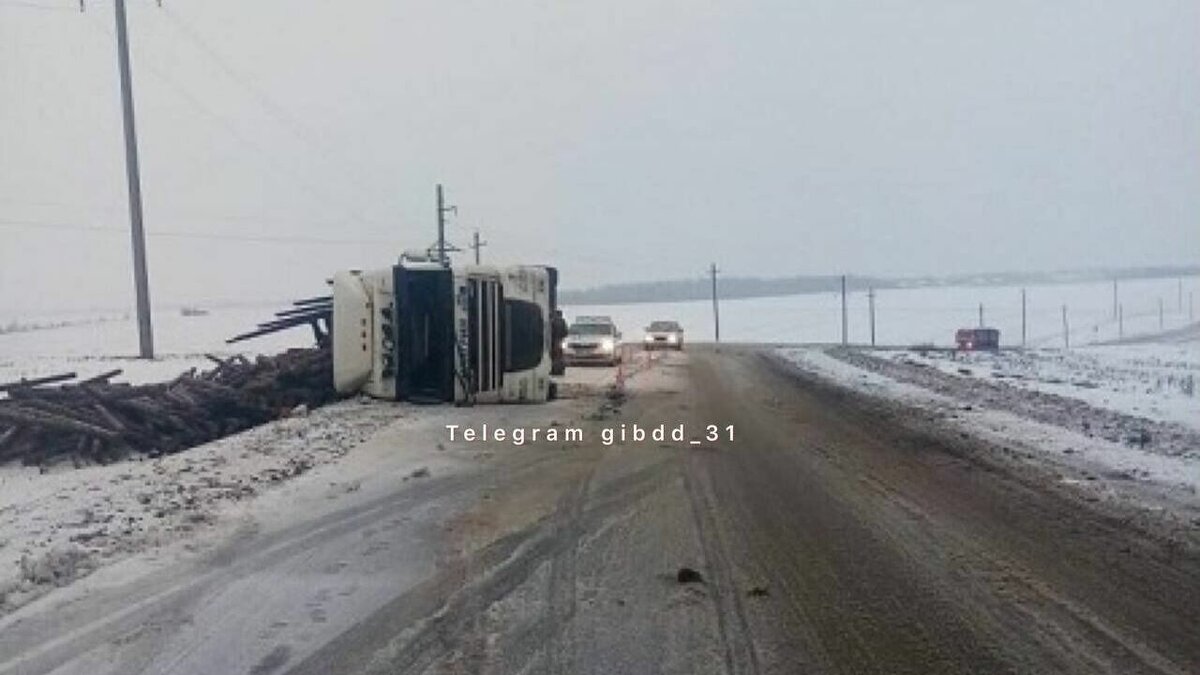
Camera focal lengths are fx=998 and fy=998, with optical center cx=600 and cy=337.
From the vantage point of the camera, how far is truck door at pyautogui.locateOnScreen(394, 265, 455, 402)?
18.1 metres

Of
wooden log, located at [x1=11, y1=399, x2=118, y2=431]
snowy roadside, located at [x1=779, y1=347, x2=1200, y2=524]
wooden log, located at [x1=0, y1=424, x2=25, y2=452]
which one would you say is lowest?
snowy roadside, located at [x1=779, y1=347, x2=1200, y2=524]

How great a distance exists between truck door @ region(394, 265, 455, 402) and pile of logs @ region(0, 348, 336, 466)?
5.84 ft

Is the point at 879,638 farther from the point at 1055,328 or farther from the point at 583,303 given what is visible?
the point at 583,303

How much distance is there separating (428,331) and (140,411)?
5.25 m

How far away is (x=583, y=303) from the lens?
187 m

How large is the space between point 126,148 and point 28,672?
28.6 metres

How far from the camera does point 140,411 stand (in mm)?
14719

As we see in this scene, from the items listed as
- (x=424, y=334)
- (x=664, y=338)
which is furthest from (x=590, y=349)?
(x=424, y=334)

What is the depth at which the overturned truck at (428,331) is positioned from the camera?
1814 cm

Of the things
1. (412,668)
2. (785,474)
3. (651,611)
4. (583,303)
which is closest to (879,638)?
(651,611)

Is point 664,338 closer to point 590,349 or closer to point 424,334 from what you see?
point 590,349

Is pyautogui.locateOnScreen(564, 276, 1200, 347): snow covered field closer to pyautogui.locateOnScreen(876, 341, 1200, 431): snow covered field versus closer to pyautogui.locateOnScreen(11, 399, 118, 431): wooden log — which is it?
pyautogui.locateOnScreen(876, 341, 1200, 431): snow covered field

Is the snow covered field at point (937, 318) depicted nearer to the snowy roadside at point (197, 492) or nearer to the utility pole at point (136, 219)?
the utility pole at point (136, 219)

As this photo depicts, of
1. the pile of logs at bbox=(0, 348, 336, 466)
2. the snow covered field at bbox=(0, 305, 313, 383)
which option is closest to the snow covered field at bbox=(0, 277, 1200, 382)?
the snow covered field at bbox=(0, 305, 313, 383)
